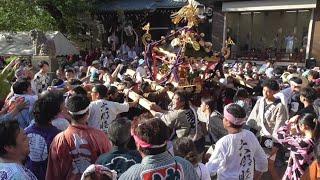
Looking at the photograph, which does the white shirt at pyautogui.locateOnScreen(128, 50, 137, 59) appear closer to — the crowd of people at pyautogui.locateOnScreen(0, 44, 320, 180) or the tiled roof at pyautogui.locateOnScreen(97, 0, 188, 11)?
the tiled roof at pyautogui.locateOnScreen(97, 0, 188, 11)

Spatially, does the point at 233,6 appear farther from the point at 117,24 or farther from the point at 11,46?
Answer: the point at 11,46

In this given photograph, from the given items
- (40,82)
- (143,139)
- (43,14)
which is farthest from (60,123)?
(43,14)

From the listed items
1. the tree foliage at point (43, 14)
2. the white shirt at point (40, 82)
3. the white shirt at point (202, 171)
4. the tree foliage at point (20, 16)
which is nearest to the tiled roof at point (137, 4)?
the tree foliage at point (43, 14)

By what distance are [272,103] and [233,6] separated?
466 inches

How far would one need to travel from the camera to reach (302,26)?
16281 mm

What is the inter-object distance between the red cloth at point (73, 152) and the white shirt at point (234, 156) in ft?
3.19

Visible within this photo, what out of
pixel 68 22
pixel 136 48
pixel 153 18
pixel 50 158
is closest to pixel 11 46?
pixel 68 22

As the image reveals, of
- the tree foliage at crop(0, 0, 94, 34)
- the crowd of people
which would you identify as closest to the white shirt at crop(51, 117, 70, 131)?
the crowd of people

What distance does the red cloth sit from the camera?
3.11 meters

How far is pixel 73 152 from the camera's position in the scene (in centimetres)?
312

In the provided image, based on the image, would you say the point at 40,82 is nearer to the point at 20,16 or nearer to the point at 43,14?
the point at 20,16

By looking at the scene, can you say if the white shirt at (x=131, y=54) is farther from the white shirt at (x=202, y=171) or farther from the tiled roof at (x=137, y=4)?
the white shirt at (x=202, y=171)

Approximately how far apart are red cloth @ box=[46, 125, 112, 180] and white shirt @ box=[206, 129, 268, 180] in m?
0.97

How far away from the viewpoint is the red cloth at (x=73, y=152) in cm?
311
